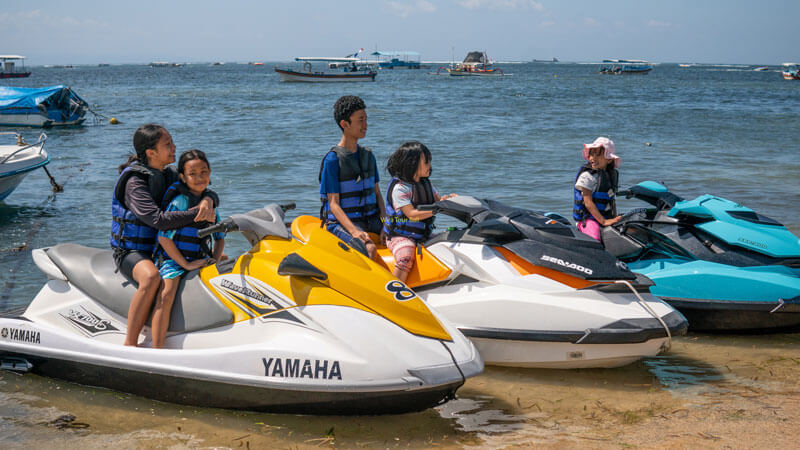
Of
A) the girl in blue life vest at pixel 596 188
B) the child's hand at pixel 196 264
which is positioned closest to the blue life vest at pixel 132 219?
the child's hand at pixel 196 264

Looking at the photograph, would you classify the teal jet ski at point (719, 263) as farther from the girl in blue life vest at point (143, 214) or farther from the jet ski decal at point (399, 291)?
the girl in blue life vest at point (143, 214)

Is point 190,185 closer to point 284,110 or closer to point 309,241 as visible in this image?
point 309,241

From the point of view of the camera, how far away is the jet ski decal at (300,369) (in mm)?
3576

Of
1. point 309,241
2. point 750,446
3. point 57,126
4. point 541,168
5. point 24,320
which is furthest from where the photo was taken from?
point 57,126

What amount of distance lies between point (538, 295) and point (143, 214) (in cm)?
239

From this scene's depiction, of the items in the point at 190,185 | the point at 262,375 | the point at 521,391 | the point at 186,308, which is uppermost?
the point at 190,185

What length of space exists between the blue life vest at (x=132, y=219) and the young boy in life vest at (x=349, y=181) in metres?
1.17

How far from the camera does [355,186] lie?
496 centimetres

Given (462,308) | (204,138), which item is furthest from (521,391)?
(204,138)

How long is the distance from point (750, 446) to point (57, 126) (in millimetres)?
29199

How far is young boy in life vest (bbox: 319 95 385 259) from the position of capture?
15.8 ft

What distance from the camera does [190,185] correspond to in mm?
4062

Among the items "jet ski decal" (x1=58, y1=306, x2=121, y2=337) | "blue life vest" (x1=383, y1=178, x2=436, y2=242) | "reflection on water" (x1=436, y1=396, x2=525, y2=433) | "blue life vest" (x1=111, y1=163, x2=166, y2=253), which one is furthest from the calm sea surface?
"blue life vest" (x1=383, y1=178, x2=436, y2=242)

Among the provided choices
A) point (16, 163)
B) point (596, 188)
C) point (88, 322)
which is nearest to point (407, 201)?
point (596, 188)
